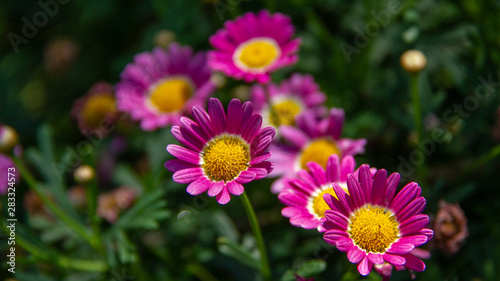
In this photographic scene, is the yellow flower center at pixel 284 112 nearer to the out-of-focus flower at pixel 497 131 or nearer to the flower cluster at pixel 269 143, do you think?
the flower cluster at pixel 269 143

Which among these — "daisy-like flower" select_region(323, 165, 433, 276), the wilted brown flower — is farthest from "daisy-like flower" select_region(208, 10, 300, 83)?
the wilted brown flower

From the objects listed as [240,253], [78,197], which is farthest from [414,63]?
[78,197]

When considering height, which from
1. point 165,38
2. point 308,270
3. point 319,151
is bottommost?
point 308,270

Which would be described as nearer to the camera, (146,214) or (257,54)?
(146,214)

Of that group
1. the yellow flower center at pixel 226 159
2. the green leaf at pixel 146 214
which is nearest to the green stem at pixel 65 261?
the green leaf at pixel 146 214

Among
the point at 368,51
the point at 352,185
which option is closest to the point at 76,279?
the point at 352,185

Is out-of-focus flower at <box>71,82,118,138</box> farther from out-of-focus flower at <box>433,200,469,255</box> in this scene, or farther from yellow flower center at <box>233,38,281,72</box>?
out-of-focus flower at <box>433,200,469,255</box>

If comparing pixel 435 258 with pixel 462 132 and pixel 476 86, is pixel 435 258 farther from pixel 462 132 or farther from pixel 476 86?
pixel 476 86

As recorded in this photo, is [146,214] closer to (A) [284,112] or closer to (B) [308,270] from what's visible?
(B) [308,270]
